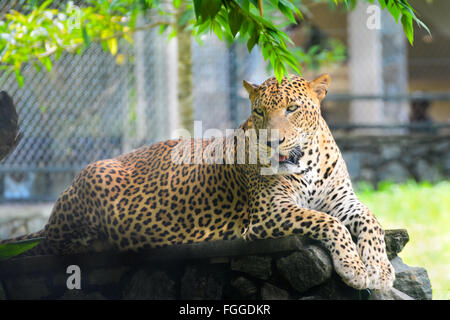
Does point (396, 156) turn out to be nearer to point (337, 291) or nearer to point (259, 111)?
point (259, 111)

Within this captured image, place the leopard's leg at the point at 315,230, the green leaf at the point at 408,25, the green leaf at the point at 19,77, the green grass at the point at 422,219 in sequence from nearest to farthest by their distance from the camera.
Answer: the leopard's leg at the point at 315,230
the green leaf at the point at 408,25
the green leaf at the point at 19,77
the green grass at the point at 422,219

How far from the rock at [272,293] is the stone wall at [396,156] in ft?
21.2

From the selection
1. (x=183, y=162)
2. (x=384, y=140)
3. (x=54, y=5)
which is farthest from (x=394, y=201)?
(x=54, y=5)

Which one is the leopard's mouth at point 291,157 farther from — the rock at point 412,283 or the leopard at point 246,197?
the rock at point 412,283

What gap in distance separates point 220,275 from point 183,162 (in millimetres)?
885

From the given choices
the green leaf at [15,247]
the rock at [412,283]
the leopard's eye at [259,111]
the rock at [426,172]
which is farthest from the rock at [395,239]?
the rock at [426,172]

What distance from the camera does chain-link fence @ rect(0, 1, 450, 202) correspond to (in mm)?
6035

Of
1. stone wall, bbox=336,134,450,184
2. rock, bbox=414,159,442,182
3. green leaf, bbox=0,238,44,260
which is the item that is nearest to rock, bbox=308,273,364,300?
green leaf, bbox=0,238,44,260

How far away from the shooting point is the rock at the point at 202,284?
10.5 ft

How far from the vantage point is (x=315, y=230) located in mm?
3021

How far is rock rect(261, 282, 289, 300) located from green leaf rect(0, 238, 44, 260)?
164 cm

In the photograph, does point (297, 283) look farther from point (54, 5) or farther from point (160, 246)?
point (54, 5)

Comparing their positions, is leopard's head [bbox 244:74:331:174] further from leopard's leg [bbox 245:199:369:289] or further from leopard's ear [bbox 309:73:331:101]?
leopard's leg [bbox 245:199:369:289]

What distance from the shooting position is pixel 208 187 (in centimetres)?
352
